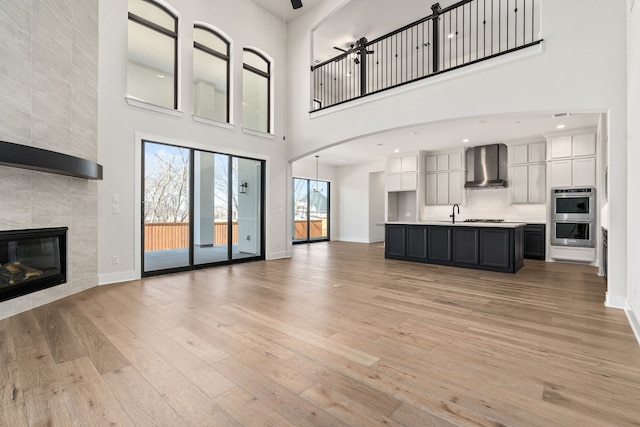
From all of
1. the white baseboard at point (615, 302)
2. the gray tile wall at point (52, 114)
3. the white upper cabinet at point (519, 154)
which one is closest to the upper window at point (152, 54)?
the gray tile wall at point (52, 114)

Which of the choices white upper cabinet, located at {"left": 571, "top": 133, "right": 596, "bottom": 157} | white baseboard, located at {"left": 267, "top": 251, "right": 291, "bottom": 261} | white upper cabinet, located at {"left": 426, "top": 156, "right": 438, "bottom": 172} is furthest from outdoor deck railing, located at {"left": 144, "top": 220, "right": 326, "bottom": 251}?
white upper cabinet, located at {"left": 571, "top": 133, "right": 596, "bottom": 157}

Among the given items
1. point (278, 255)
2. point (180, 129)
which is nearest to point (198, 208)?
point (180, 129)

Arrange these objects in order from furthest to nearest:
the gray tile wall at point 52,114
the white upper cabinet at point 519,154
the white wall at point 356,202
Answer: the white wall at point 356,202 < the white upper cabinet at point 519,154 < the gray tile wall at point 52,114

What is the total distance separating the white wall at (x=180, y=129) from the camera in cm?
443

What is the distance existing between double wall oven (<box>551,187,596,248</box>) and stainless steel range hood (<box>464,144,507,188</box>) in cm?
→ 131

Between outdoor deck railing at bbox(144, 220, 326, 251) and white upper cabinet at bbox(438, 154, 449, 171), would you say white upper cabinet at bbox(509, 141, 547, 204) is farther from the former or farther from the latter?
outdoor deck railing at bbox(144, 220, 326, 251)

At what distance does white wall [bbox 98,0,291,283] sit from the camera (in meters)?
4.43

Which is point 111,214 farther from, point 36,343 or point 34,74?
point 36,343

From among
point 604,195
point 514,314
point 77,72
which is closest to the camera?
point 514,314

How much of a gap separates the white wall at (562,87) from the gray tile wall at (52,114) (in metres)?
4.49

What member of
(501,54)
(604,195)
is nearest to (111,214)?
(501,54)

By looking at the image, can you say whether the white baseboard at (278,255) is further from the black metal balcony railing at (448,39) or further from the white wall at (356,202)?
the white wall at (356,202)

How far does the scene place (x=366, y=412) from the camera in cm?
157

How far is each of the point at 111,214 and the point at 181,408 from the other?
3.86 m
